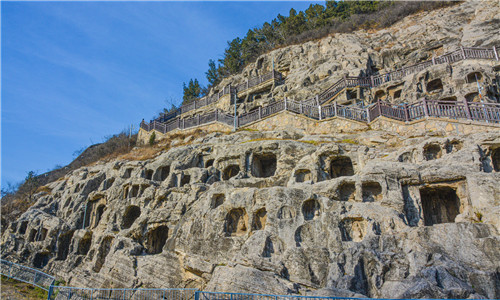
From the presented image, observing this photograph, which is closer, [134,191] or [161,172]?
[134,191]

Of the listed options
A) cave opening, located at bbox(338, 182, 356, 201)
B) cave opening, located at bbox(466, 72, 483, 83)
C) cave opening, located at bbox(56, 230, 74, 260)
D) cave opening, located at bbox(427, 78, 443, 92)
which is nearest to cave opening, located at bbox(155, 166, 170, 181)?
cave opening, located at bbox(56, 230, 74, 260)

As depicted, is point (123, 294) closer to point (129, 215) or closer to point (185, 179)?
point (185, 179)

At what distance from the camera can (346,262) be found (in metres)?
13.6

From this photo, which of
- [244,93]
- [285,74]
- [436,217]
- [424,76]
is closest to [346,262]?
[436,217]

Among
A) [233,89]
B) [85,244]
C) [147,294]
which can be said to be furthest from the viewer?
[233,89]

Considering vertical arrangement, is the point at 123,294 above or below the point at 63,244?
below

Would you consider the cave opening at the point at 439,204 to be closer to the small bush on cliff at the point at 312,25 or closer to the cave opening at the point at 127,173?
the cave opening at the point at 127,173

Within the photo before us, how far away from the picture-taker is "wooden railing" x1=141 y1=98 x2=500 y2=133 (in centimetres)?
1989

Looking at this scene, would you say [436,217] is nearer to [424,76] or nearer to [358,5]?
[424,76]

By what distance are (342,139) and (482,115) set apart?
737cm

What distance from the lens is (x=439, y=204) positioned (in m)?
16.7

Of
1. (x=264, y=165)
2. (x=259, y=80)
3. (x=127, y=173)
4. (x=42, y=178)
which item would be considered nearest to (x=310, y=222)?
(x=264, y=165)

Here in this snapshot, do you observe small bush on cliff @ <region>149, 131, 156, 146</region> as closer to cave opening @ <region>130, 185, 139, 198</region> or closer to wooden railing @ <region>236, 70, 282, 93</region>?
wooden railing @ <region>236, 70, 282, 93</region>

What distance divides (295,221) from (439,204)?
6.52 metres
